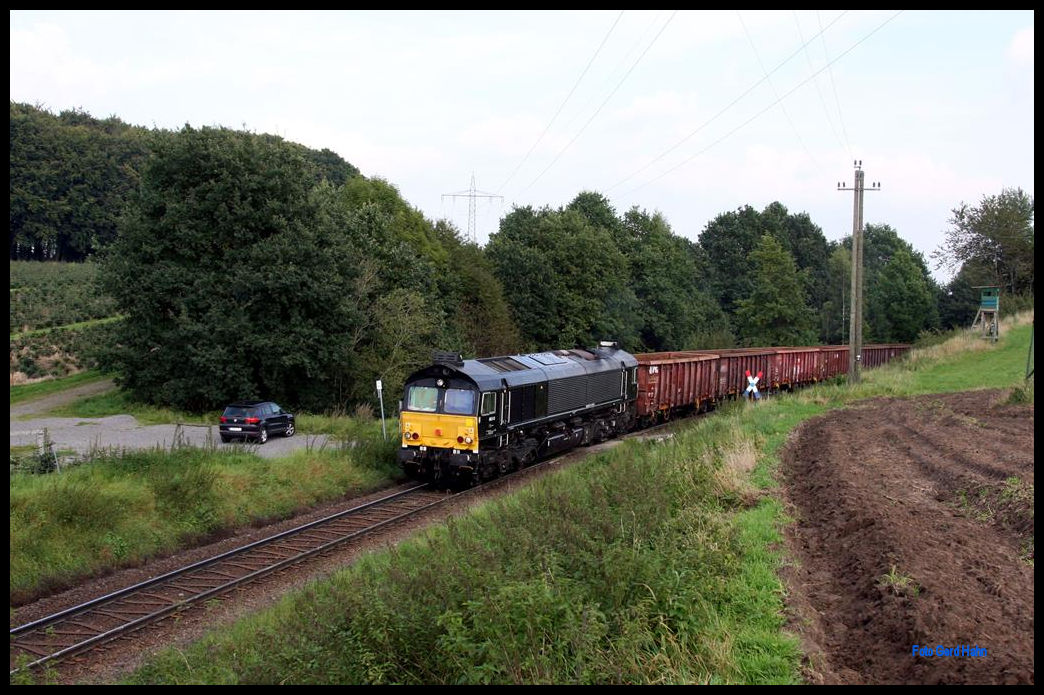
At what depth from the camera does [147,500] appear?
16375 millimetres

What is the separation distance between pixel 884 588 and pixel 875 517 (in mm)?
2864

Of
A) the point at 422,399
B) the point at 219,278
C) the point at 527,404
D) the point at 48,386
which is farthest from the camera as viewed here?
the point at 48,386

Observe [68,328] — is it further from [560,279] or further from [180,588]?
[180,588]

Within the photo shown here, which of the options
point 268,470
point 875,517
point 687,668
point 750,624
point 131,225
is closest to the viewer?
point 687,668

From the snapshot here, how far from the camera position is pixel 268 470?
20.0 metres

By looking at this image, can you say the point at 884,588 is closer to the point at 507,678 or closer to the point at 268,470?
the point at 507,678

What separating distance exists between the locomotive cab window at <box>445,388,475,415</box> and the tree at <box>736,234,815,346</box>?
2228 inches

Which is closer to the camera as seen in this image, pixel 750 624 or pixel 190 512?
pixel 750 624

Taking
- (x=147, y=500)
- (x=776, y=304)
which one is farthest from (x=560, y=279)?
(x=147, y=500)

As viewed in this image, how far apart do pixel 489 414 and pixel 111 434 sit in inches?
596

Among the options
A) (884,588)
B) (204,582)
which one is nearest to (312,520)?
(204,582)

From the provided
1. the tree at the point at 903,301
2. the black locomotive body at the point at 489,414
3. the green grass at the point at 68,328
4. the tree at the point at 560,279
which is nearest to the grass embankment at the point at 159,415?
the black locomotive body at the point at 489,414

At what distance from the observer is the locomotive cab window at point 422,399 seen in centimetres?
2083

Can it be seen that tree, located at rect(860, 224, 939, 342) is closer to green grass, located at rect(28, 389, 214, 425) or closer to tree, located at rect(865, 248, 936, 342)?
tree, located at rect(865, 248, 936, 342)
